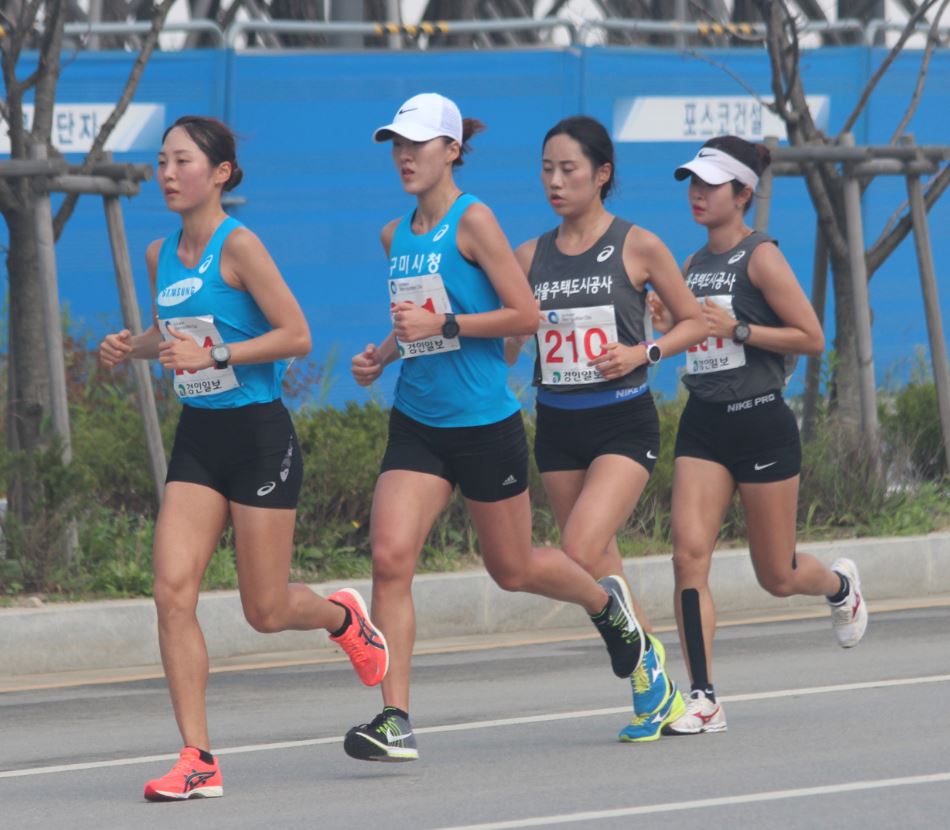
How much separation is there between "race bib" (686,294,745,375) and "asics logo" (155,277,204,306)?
1.94 meters

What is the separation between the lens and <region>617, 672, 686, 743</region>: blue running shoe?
7160 millimetres

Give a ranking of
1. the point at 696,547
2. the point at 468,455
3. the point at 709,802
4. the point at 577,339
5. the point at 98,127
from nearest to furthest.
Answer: the point at 709,802 < the point at 468,455 < the point at 577,339 < the point at 696,547 < the point at 98,127

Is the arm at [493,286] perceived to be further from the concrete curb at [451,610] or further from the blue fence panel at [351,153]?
the blue fence panel at [351,153]

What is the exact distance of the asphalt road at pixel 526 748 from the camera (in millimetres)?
6020

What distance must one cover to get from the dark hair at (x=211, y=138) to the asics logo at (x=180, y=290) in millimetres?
364

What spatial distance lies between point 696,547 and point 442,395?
1.18m

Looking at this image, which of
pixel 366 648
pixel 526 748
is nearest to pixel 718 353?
pixel 526 748

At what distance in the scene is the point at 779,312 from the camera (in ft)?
24.6

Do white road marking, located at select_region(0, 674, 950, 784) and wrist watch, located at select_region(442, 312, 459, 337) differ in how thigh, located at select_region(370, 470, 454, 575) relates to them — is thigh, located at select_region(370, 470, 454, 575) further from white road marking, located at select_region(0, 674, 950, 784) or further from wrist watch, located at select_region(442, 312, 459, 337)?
white road marking, located at select_region(0, 674, 950, 784)

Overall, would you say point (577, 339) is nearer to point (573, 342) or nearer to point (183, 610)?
point (573, 342)

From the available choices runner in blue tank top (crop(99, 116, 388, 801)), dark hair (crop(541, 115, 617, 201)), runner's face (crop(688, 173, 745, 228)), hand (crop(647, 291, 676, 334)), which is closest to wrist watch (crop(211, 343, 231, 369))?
runner in blue tank top (crop(99, 116, 388, 801))

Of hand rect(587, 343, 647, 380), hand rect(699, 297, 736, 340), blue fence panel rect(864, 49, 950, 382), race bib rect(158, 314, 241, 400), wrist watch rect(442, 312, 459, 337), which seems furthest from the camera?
blue fence panel rect(864, 49, 950, 382)

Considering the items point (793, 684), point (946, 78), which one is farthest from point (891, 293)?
point (793, 684)

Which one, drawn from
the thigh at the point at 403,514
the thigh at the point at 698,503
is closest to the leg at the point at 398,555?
the thigh at the point at 403,514
